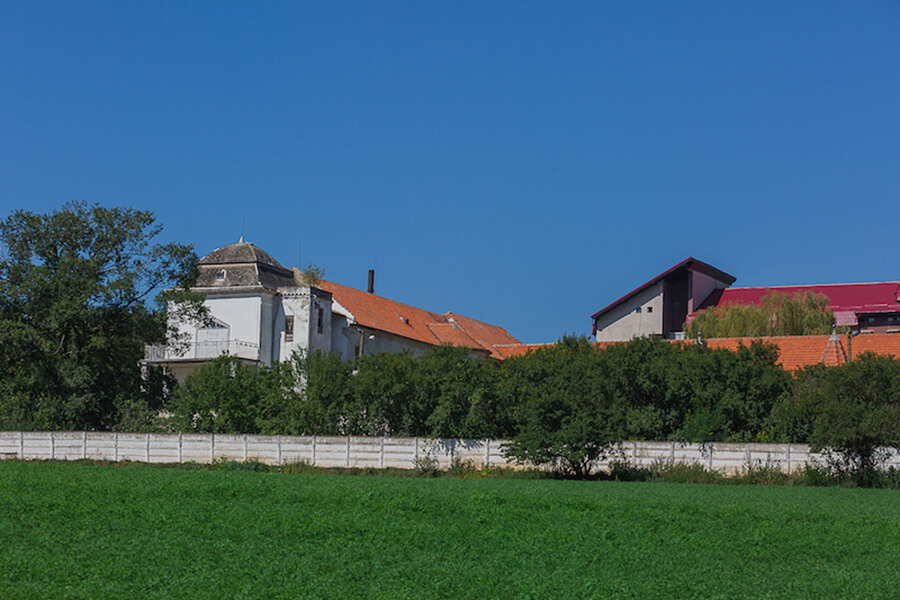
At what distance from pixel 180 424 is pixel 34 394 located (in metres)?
8.36

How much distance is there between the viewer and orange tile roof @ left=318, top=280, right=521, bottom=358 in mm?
59312

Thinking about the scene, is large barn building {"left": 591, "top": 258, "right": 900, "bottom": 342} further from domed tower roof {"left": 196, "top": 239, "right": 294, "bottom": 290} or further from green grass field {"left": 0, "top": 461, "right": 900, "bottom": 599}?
green grass field {"left": 0, "top": 461, "right": 900, "bottom": 599}

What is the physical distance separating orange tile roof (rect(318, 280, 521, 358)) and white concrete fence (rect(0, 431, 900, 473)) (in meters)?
18.8

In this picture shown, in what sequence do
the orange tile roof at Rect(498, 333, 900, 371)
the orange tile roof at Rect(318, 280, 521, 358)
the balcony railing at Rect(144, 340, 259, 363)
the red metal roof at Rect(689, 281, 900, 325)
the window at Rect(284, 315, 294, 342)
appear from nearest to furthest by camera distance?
1. the orange tile roof at Rect(498, 333, 900, 371)
2. the balcony railing at Rect(144, 340, 259, 363)
3. the window at Rect(284, 315, 294, 342)
4. the orange tile roof at Rect(318, 280, 521, 358)
5. the red metal roof at Rect(689, 281, 900, 325)

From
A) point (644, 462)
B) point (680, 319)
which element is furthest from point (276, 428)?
point (680, 319)

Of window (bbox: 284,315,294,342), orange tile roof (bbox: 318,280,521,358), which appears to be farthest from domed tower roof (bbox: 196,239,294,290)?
orange tile roof (bbox: 318,280,521,358)

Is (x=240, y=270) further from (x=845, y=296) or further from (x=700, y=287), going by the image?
(x=845, y=296)

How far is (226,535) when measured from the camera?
18891 mm

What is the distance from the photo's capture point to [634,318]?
228 feet

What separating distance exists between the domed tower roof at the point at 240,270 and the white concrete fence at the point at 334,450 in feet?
50.1

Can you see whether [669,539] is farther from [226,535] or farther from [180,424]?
[180,424]

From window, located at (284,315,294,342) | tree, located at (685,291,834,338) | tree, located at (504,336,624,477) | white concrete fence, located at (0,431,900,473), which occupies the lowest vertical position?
white concrete fence, located at (0,431,900,473)

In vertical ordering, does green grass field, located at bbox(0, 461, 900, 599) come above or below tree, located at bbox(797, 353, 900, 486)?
below

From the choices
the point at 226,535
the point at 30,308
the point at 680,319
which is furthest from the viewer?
the point at 680,319
